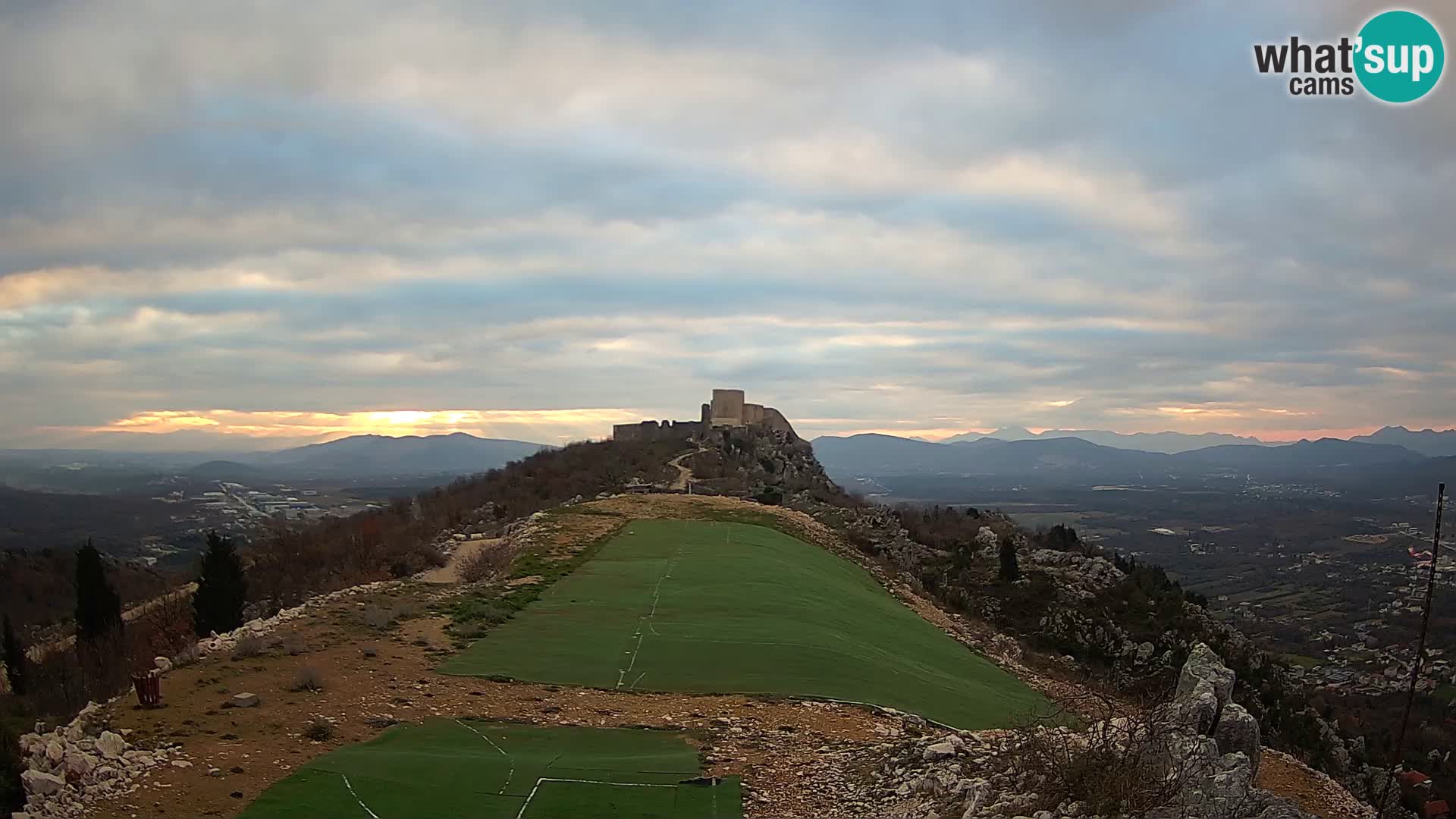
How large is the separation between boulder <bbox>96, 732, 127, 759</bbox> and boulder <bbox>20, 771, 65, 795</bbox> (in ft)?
2.82

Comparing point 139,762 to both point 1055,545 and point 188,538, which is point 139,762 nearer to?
point 1055,545

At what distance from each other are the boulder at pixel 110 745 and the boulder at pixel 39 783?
858 mm

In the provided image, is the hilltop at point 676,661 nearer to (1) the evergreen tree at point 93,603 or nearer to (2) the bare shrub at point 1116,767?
(2) the bare shrub at point 1116,767

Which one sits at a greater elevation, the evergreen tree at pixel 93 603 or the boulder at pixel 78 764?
the boulder at pixel 78 764

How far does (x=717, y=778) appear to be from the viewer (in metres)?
10.5

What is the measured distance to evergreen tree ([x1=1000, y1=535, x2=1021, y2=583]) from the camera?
137 feet

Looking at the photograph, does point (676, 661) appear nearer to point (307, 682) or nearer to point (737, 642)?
point (737, 642)

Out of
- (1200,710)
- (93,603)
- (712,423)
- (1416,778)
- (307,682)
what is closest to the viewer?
(1200,710)

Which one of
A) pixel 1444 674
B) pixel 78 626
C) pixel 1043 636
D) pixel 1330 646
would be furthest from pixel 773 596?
pixel 1330 646

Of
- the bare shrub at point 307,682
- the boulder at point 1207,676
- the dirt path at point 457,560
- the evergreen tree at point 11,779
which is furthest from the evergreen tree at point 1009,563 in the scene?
the evergreen tree at point 11,779

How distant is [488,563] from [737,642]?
36.6 ft

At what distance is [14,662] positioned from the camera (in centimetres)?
2933

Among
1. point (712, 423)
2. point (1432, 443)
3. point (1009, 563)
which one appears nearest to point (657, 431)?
point (712, 423)

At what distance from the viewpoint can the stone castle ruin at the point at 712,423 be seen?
76.3 m
